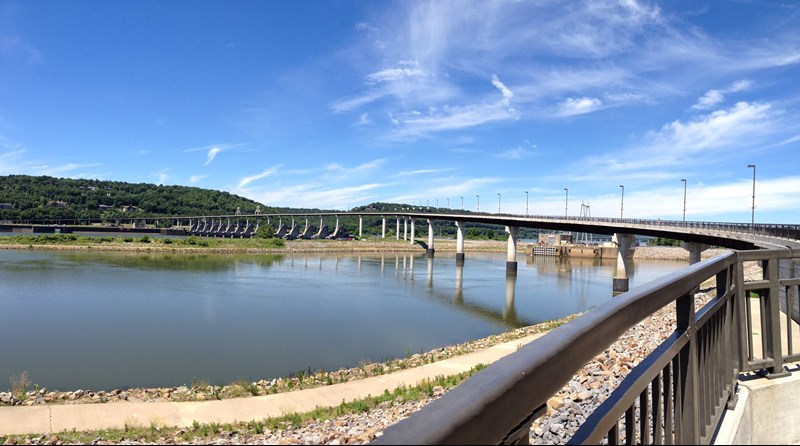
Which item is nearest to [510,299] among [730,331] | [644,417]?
[730,331]

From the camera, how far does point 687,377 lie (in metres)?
3.26

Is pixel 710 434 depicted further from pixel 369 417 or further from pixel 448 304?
pixel 448 304

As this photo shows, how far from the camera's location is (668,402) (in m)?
3.14

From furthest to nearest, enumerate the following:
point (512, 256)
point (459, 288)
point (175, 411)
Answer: point (512, 256)
point (459, 288)
point (175, 411)

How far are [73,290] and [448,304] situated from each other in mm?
30272

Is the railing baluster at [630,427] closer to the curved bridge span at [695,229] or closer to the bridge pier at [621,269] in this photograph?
the curved bridge span at [695,229]

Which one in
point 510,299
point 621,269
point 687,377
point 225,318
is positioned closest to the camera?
point 687,377

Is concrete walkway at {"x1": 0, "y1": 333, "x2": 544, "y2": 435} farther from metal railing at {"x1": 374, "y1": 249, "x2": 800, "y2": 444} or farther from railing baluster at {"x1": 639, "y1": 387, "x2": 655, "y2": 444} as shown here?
railing baluster at {"x1": 639, "y1": 387, "x2": 655, "y2": 444}

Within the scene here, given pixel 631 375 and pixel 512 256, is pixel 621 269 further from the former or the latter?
pixel 631 375

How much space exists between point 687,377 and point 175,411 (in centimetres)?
1281

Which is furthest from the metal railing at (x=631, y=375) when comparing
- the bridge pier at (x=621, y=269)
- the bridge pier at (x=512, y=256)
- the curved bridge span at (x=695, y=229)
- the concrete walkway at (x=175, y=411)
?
the bridge pier at (x=512, y=256)

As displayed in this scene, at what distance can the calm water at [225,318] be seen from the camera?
780 inches

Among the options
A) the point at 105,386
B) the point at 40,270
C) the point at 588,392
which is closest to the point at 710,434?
the point at 588,392

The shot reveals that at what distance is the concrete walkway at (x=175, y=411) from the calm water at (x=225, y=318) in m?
4.25
